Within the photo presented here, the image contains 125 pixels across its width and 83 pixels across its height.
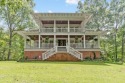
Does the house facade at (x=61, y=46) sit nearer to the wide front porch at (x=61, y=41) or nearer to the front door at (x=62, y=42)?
the wide front porch at (x=61, y=41)

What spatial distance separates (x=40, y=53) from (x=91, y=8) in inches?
772

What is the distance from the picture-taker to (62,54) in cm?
3275

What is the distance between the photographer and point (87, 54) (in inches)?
1374

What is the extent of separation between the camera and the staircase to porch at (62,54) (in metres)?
32.4

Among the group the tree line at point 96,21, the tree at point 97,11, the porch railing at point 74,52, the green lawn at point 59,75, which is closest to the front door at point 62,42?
the porch railing at point 74,52

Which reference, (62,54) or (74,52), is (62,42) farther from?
(74,52)

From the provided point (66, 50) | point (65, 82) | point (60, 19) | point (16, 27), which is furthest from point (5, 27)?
point (65, 82)

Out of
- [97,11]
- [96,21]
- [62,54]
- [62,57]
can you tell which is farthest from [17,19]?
[62,57]

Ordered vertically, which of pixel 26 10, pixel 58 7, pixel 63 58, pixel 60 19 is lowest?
pixel 63 58

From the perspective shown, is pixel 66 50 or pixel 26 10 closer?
pixel 66 50

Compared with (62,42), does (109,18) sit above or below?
above

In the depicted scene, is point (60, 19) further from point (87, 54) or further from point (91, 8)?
point (91, 8)

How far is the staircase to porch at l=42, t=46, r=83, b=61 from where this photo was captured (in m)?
32.4

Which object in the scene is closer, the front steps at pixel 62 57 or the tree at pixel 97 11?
the front steps at pixel 62 57
